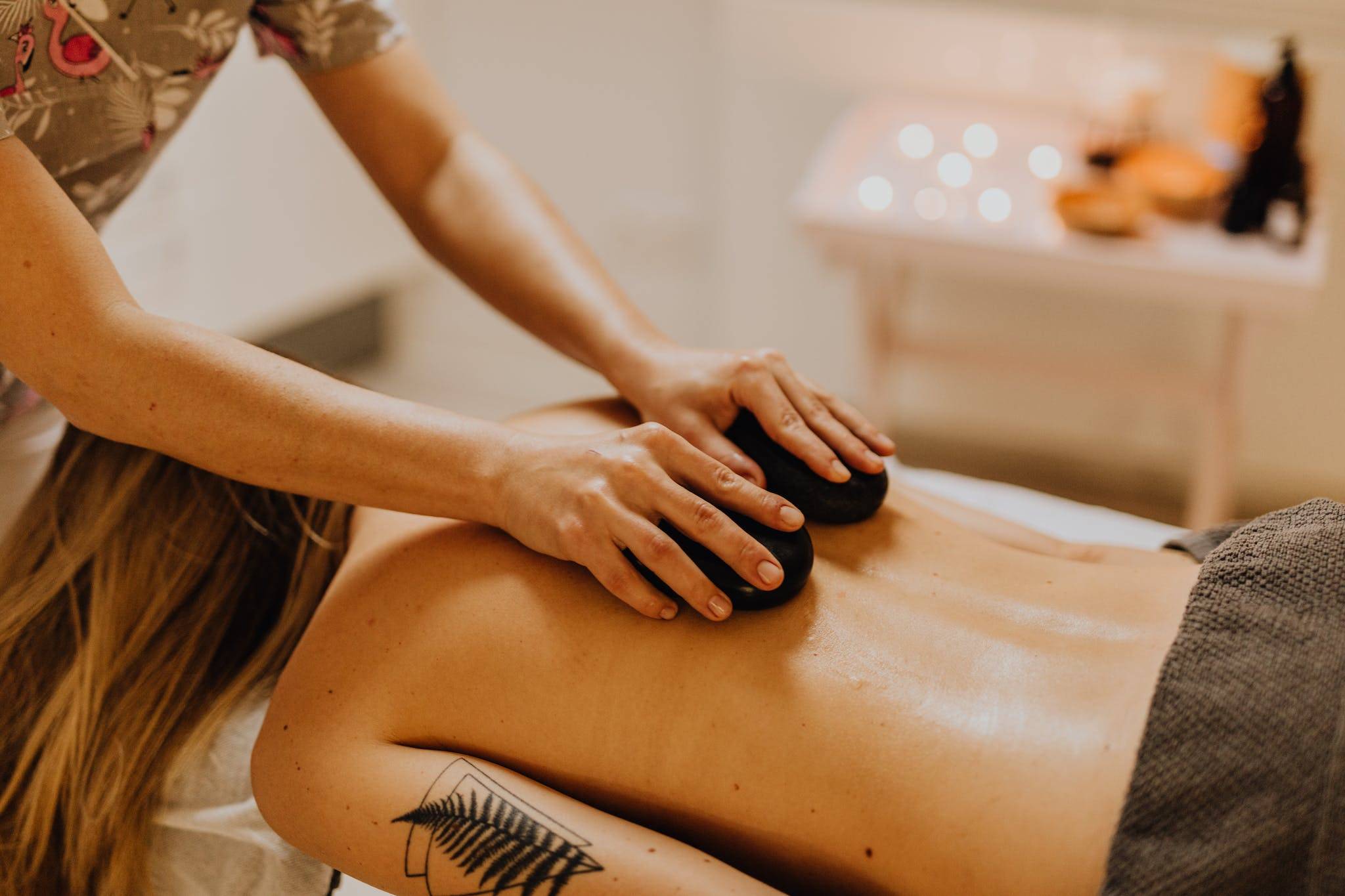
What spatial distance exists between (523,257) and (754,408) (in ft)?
1.13

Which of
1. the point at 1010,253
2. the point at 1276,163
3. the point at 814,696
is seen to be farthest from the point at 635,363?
the point at 1276,163

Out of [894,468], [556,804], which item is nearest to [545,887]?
[556,804]

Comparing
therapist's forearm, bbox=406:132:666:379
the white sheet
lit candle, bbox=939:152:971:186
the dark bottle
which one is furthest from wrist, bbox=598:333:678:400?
the dark bottle

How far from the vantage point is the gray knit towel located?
70cm

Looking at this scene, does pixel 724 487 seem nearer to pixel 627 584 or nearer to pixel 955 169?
pixel 627 584

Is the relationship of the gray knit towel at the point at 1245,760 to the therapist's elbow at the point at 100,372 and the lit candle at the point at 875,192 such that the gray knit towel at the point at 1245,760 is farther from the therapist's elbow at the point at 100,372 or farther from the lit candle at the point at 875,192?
the lit candle at the point at 875,192

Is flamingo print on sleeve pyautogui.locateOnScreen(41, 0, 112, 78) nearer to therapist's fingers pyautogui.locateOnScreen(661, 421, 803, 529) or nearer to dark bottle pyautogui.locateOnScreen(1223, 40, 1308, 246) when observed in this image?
therapist's fingers pyautogui.locateOnScreen(661, 421, 803, 529)

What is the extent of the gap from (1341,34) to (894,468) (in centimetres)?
133

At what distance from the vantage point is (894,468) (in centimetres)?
142

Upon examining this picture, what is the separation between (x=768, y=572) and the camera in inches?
33.1

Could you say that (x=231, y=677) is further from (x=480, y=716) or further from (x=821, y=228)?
(x=821, y=228)

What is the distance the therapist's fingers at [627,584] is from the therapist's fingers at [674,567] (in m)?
0.01

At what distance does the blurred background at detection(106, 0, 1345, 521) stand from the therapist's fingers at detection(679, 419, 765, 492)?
963mm

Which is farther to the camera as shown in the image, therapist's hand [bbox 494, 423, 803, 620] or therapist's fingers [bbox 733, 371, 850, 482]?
therapist's fingers [bbox 733, 371, 850, 482]
